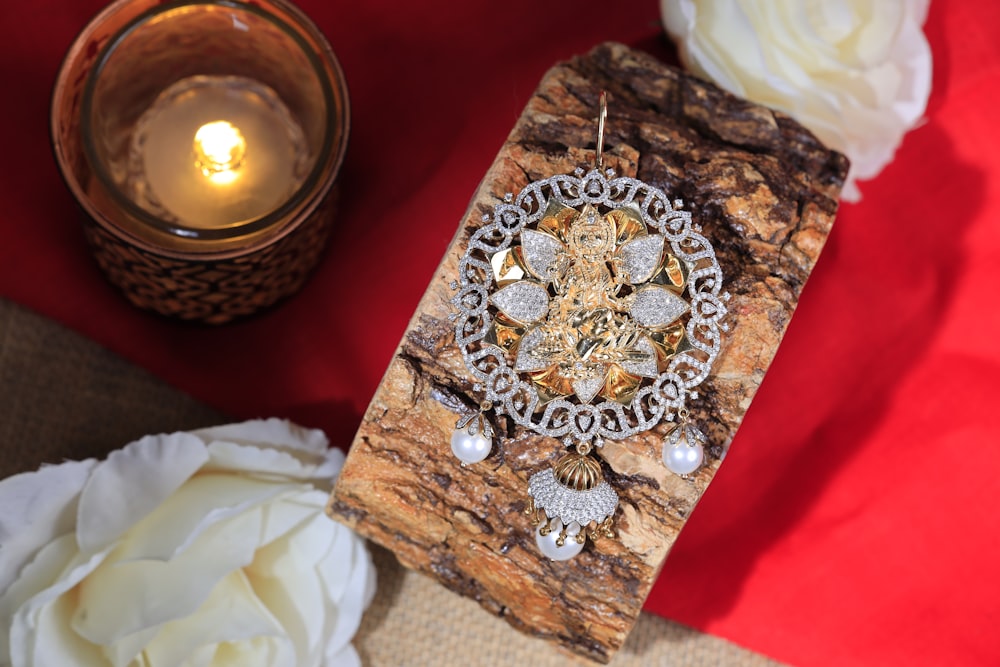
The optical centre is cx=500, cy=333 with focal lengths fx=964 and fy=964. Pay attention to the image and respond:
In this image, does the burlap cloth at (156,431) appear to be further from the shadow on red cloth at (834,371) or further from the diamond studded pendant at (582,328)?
the diamond studded pendant at (582,328)

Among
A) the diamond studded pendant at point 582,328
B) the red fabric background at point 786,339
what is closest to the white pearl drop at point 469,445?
the diamond studded pendant at point 582,328

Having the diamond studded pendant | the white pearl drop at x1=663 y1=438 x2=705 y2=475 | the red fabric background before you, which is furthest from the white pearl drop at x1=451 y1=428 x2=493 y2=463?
the red fabric background

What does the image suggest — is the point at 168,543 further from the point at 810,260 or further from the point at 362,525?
the point at 810,260

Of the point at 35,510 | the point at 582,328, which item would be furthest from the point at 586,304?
the point at 35,510

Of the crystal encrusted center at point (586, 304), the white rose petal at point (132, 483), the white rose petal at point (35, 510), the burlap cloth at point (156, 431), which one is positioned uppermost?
the crystal encrusted center at point (586, 304)

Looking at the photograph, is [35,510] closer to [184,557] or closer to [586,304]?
[184,557]

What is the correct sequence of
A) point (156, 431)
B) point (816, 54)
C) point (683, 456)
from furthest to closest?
1. point (156, 431)
2. point (816, 54)
3. point (683, 456)
